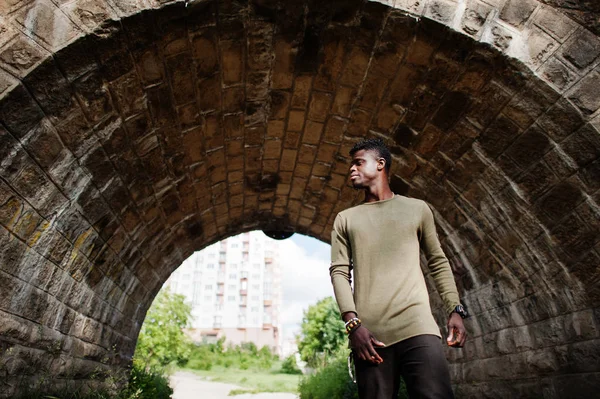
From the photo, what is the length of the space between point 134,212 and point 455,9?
361cm

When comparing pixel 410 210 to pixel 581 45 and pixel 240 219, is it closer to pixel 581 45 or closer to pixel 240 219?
pixel 581 45

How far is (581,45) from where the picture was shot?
3332mm

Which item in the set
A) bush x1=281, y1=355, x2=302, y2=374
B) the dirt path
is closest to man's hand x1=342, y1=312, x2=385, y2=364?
the dirt path

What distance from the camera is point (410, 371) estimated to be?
6.61 ft

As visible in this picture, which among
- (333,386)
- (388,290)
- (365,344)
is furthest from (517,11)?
(333,386)

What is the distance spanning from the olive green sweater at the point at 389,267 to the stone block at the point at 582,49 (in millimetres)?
1891

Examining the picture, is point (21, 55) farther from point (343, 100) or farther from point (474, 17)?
point (474, 17)

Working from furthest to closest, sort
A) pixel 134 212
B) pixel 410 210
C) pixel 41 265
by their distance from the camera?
1. pixel 134 212
2. pixel 41 265
3. pixel 410 210

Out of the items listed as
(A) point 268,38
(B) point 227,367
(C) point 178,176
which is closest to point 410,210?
(A) point 268,38

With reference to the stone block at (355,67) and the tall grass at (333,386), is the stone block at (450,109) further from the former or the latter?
the tall grass at (333,386)

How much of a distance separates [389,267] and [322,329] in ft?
108

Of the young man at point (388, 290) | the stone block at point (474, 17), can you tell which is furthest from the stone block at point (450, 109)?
the young man at point (388, 290)

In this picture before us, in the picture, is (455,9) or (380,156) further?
(455,9)

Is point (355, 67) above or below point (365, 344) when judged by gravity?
above
